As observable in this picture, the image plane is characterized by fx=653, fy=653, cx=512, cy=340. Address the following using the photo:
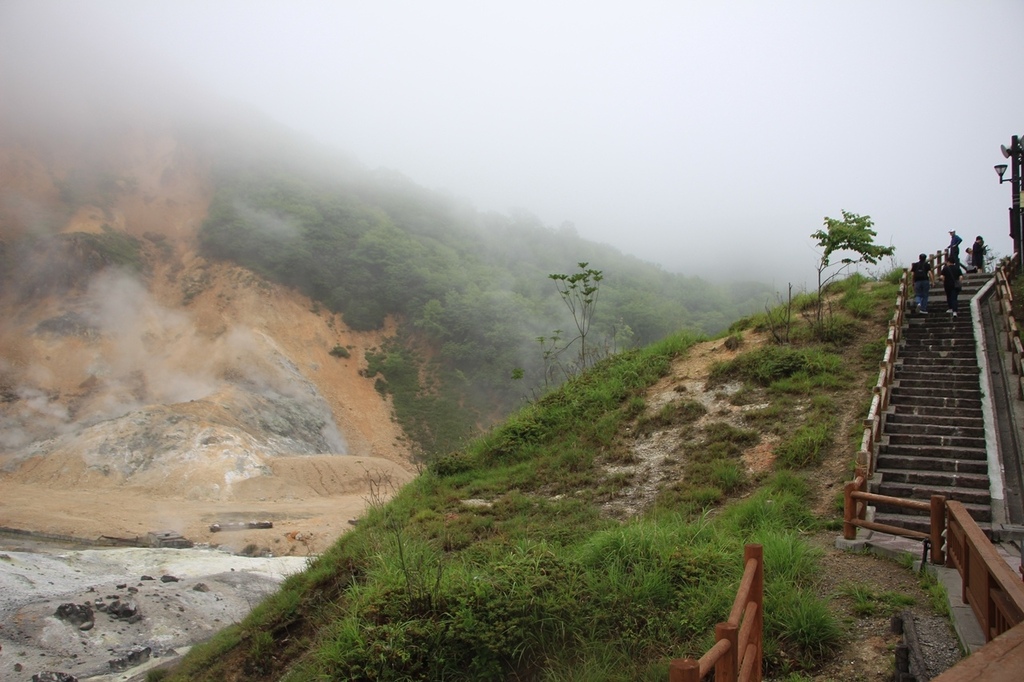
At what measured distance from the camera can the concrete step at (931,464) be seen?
9.01 meters

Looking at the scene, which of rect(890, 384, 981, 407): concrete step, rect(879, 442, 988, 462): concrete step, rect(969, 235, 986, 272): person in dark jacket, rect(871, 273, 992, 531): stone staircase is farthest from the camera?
rect(969, 235, 986, 272): person in dark jacket

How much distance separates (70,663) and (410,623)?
8.92 m

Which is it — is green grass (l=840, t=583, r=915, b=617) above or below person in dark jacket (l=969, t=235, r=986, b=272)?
below

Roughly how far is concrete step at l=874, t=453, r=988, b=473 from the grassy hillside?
625 mm

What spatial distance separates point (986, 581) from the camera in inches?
148

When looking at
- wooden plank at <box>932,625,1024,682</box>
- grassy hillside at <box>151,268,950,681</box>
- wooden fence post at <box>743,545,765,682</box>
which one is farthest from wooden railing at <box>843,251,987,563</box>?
wooden plank at <box>932,625,1024,682</box>

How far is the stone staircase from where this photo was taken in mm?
8648

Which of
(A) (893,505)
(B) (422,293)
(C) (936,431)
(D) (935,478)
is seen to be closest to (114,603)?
(A) (893,505)

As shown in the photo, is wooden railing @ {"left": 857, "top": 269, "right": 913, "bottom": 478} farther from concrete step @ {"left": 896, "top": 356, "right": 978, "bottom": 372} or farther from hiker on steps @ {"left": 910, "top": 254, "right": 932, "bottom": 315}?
hiker on steps @ {"left": 910, "top": 254, "right": 932, "bottom": 315}

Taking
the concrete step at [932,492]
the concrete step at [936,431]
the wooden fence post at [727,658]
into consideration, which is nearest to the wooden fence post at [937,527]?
the concrete step at [932,492]

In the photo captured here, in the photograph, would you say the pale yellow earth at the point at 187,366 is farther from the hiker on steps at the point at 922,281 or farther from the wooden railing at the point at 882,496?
the hiker on steps at the point at 922,281

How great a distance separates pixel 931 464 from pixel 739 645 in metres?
7.47

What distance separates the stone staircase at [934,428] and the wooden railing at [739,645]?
17.7 feet

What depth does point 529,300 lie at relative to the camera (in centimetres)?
4603
